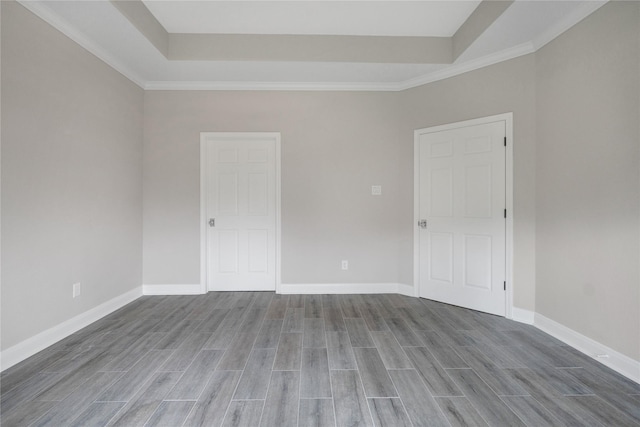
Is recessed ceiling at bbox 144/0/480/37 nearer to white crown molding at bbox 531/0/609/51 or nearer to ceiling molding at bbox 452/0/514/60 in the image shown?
ceiling molding at bbox 452/0/514/60

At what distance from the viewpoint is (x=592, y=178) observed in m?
2.13

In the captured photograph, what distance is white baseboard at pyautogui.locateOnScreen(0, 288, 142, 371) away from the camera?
1.94 m

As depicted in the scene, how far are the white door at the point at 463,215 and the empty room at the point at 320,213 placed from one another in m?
0.02

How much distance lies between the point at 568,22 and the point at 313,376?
3458mm

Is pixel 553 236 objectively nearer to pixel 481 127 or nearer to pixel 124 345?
pixel 481 127

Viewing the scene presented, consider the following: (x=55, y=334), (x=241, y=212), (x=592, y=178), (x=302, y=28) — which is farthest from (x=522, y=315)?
(x=55, y=334)

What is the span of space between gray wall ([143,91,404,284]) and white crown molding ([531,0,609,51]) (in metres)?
1.48

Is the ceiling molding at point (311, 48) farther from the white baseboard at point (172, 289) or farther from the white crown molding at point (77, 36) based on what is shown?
the white baseboard at point (172, 289)

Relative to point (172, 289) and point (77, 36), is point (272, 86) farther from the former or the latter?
point (172, 289)

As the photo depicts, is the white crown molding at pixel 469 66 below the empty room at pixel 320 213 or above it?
above

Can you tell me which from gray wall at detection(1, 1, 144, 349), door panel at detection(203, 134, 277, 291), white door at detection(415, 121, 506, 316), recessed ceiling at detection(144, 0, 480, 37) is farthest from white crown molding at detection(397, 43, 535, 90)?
gray wall at detection(1, 1, 144, 349)

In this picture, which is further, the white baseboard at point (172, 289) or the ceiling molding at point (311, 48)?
the white baseboard at point (172, 289)

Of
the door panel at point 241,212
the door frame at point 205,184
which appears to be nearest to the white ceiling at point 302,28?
the door frame at point 205,184

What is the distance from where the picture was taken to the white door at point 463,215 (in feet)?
9.35
